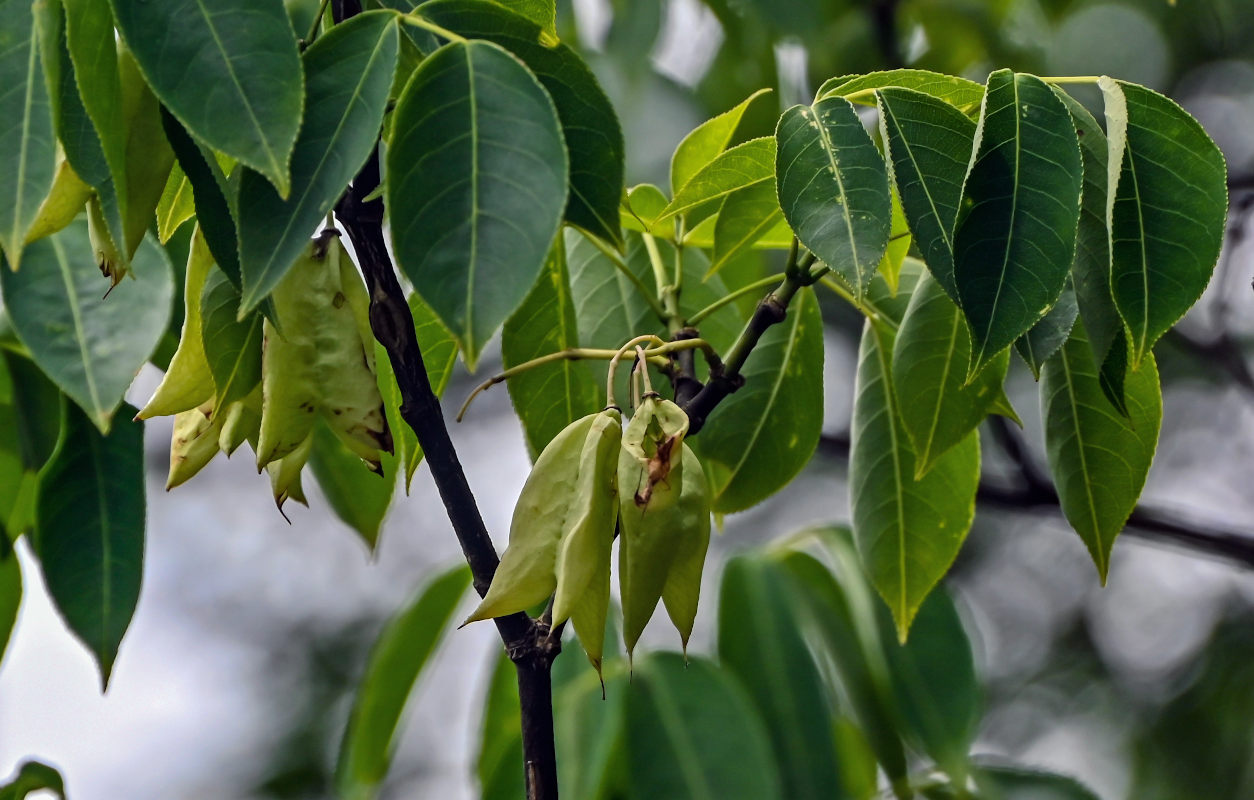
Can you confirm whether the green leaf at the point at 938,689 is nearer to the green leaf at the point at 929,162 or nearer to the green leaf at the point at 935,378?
the green leaf at the point at 935,378

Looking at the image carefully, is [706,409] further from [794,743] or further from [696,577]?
[794,743]

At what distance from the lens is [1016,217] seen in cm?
70

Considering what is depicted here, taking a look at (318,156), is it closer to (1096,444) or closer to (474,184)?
(474,184)

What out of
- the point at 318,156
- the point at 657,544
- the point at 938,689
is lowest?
the point at 938,689

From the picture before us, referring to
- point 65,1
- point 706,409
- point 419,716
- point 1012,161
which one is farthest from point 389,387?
point 419,716

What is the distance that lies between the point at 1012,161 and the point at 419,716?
5.38 metres

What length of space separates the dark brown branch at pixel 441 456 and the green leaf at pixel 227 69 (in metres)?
0.12

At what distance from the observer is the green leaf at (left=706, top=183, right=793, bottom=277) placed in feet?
2.88

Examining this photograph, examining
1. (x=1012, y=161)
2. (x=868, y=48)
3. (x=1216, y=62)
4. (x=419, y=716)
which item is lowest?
(x=419, y=716)

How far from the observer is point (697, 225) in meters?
1.00

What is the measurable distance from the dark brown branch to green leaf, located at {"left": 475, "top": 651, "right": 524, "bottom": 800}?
382mm

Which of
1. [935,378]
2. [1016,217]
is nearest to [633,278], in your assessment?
[935,378]

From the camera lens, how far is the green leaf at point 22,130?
66 cm

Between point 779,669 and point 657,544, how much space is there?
30.2 inches
